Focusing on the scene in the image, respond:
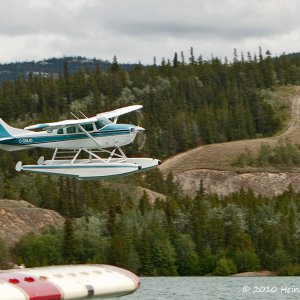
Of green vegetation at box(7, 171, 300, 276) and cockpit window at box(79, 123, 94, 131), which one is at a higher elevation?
cockpit window at box(79, 123, 94, 131)

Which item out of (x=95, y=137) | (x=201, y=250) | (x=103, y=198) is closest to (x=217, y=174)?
(x=103, y=198)

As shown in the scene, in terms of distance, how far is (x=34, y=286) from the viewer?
41219mm

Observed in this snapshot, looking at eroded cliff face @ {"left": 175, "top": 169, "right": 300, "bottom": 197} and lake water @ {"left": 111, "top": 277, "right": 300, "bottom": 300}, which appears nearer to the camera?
lake water @ {"left": 111, "top": 277, "right": 300, "bottom": 300}

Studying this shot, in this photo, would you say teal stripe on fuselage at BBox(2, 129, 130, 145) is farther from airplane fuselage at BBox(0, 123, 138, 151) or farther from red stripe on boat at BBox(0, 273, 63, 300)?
red stripe on boat at BBox(0, 273, 63, 300)

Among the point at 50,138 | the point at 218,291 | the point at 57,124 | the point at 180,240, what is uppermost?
the point at 57,124

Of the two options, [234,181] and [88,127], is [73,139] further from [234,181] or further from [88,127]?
[234,181]

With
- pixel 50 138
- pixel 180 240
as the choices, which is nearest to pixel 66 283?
pixel 50 138

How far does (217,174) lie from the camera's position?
197 metres

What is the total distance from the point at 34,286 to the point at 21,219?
11062 centimetres

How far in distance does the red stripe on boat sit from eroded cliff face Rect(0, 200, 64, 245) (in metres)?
102

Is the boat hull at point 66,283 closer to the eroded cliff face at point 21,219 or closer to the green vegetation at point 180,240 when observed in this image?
the green vegetation at point 180,240

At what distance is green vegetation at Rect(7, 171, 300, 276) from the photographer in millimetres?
134375

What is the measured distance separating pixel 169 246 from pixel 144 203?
2393 centimetres

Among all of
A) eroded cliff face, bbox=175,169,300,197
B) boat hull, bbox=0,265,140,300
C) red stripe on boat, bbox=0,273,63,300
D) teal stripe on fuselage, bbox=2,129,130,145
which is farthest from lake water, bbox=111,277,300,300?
eroded cliff face, bbox=175,169,300,197
